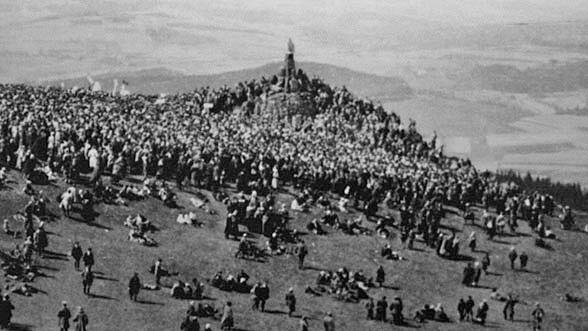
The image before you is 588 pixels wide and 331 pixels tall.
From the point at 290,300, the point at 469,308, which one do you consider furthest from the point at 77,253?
the point at 469,308

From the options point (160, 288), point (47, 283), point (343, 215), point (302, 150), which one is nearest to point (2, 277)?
point (47, 283)

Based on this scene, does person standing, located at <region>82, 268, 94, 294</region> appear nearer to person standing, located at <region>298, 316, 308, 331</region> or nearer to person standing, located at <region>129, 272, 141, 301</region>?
person standing, located at <region>129, 272, 141, 301</region>

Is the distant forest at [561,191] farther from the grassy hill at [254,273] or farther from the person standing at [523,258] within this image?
the person standing at [523,258]

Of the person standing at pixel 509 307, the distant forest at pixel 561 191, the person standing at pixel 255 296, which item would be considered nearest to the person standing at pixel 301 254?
the person standing at pixel 255 296

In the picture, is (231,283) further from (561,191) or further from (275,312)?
(561,191)

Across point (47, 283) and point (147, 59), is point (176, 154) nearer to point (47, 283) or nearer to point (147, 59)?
point (47, 283)

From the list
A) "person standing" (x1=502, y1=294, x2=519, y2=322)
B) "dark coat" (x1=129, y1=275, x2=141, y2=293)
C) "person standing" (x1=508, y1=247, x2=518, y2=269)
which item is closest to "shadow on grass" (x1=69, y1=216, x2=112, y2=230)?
"dark coat" (x1=129, y1=275, x2=141, y2=293)
